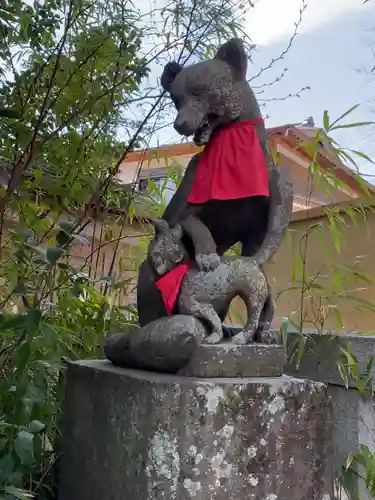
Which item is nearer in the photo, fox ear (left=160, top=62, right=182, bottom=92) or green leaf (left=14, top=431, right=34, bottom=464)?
green leaf (left=14, top=431, right=34, bottom=464)

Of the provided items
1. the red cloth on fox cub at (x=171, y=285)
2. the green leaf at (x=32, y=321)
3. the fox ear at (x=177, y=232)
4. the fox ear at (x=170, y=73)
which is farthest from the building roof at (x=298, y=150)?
the green leaf at (x=32, y=321)

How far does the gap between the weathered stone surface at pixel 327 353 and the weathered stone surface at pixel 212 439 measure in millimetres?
686

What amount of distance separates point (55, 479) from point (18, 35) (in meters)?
1.51

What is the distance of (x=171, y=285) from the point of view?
140 centimetres

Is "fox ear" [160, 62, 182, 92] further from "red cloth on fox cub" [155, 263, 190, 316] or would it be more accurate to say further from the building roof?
the building roof

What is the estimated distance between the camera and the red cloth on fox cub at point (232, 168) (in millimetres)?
1446

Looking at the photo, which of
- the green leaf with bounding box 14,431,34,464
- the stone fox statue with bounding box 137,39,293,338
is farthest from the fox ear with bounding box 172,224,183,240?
the green leaf with bounding box 14,431,34,464

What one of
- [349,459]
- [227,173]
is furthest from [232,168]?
[349,459]

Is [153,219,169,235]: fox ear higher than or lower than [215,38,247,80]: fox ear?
lower

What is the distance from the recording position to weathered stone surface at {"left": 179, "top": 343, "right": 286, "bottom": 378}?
4.17 feet

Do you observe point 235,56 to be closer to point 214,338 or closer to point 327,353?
point 214,338

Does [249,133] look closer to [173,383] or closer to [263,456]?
[173,383]

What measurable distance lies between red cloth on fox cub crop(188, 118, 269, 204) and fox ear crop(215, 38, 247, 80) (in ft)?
0.47

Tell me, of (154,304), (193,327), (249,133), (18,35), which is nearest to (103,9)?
(18,35)
